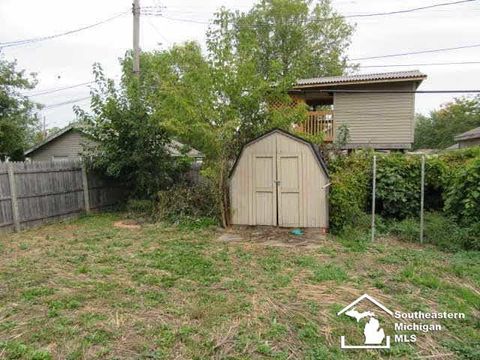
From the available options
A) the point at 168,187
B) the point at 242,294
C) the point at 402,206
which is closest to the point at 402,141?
the point at 402,206

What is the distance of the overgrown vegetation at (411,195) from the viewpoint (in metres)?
6.43

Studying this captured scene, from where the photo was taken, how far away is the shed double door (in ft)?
25.0

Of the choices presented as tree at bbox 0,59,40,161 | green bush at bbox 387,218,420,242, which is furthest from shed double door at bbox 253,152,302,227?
tree at bbox 0,59,40,161

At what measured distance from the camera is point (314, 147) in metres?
7.54

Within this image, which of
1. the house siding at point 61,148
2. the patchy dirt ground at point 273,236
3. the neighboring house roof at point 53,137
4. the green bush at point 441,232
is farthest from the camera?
the house siding at point 61,148

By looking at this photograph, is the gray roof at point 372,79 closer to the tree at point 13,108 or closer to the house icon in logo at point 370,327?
the house icon in logo at point 370,327

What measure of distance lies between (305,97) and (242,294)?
1316 centimetres

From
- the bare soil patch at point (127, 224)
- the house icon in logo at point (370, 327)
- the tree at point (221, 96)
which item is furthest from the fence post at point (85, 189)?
the house icon in logo at point (370, 327)

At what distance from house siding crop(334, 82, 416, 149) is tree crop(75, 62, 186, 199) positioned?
25.7 ft

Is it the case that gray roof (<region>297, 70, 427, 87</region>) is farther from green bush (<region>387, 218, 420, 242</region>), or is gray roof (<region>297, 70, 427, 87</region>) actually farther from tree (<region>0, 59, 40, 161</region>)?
tree (<region>0, 59, 40, 161</region>)

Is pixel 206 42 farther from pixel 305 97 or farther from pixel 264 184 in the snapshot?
pixel 305 97

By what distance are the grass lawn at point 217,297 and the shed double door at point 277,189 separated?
1.35 m

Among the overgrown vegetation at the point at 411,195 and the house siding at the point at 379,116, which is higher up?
the house siding at the point at 379,116

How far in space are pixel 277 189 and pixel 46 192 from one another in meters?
5.74
